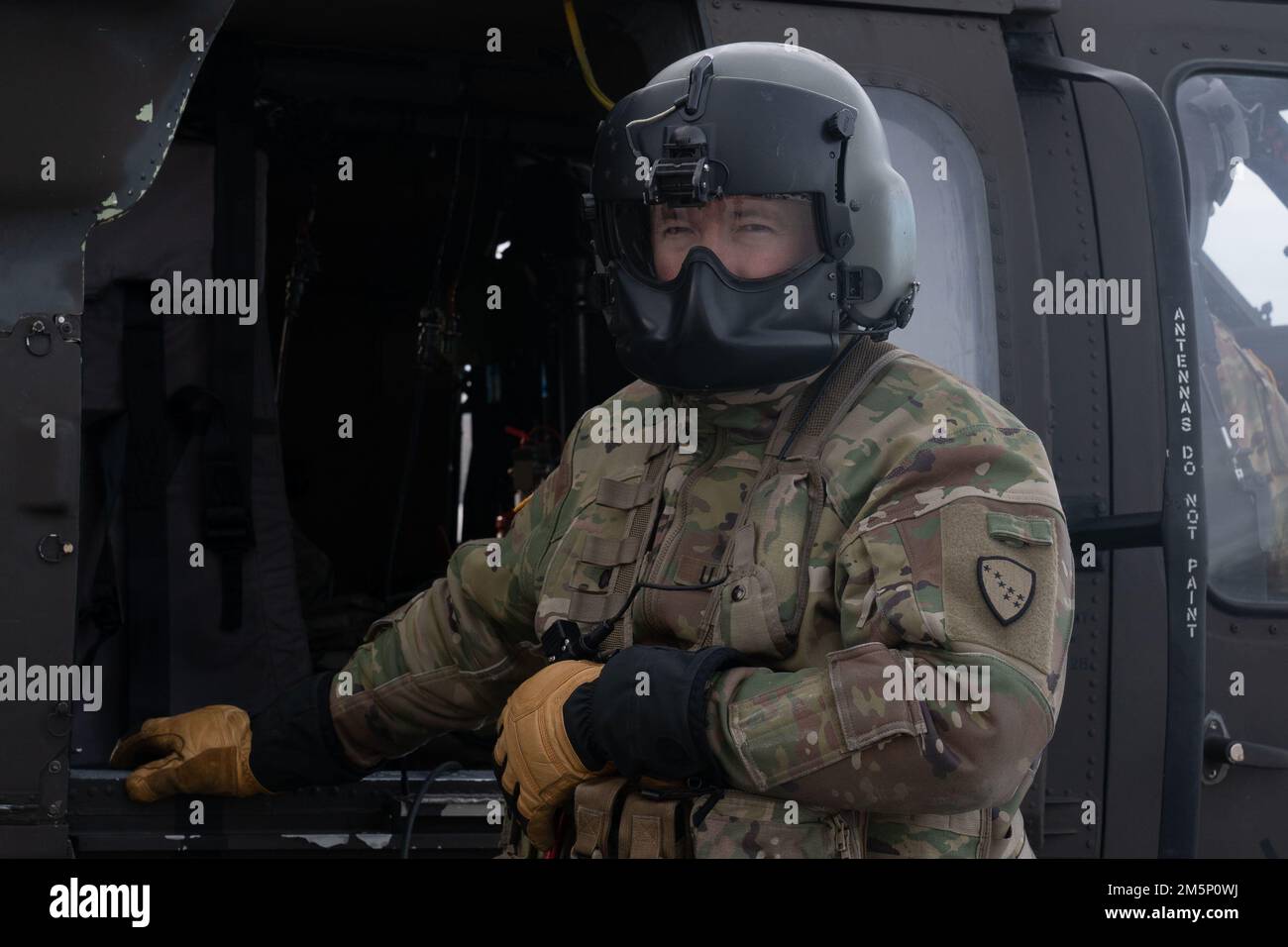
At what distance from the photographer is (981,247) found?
2.64 m

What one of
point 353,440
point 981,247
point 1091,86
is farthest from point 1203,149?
point 353,440

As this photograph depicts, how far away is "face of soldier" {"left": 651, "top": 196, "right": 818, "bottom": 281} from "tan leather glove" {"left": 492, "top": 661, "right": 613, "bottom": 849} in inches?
22.4

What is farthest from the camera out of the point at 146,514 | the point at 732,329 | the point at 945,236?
the point at 146,514

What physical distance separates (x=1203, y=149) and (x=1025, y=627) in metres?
1.76

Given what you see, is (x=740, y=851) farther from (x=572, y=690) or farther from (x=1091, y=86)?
(x=1091, y=86)

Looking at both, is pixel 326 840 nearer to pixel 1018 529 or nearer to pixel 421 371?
pixel 1018 529

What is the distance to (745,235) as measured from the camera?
6.31ft

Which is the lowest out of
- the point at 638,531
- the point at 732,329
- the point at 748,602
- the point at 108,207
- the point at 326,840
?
the point at 326,840

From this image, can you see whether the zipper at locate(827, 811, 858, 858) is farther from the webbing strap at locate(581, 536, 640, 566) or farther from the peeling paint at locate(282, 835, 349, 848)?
the peeling paint at locate(282, 835, 349, 848)

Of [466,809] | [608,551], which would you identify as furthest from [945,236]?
[466,809]

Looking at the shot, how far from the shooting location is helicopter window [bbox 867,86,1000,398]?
2.62 meters

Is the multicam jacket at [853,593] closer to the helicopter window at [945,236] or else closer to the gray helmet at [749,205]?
the gray helmet at [749,205]
